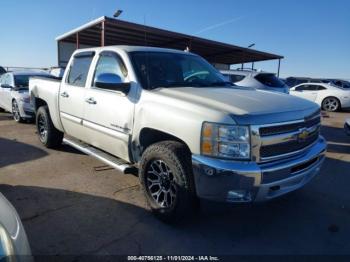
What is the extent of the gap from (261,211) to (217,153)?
1362mm

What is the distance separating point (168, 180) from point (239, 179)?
853 mm

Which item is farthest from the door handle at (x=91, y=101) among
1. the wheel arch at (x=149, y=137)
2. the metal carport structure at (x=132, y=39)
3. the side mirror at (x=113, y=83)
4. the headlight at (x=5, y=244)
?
the metal carport structure at (x=132, y=39)

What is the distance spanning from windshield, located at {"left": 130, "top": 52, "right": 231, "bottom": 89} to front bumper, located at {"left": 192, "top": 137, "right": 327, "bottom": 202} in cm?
133

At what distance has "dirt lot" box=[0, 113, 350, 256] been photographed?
2.96 metres

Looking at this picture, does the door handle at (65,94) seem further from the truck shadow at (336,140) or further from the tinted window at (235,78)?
the tinted window at (235,78)

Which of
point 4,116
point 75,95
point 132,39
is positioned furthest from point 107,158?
point 132,39

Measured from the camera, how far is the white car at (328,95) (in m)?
14.9

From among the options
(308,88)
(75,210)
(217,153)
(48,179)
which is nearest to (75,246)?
(75,210)

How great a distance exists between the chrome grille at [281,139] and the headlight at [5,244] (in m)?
1.98

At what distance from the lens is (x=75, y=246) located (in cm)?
291

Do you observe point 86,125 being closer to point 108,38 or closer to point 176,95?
point 176,95

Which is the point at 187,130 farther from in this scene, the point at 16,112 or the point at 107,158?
the point at 16,112

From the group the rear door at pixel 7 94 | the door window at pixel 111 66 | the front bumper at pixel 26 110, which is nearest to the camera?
the door window at pixel 111 66

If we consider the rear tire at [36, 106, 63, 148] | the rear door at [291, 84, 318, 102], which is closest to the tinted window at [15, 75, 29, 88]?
the rear tire at [36, 106, 63, 148]
